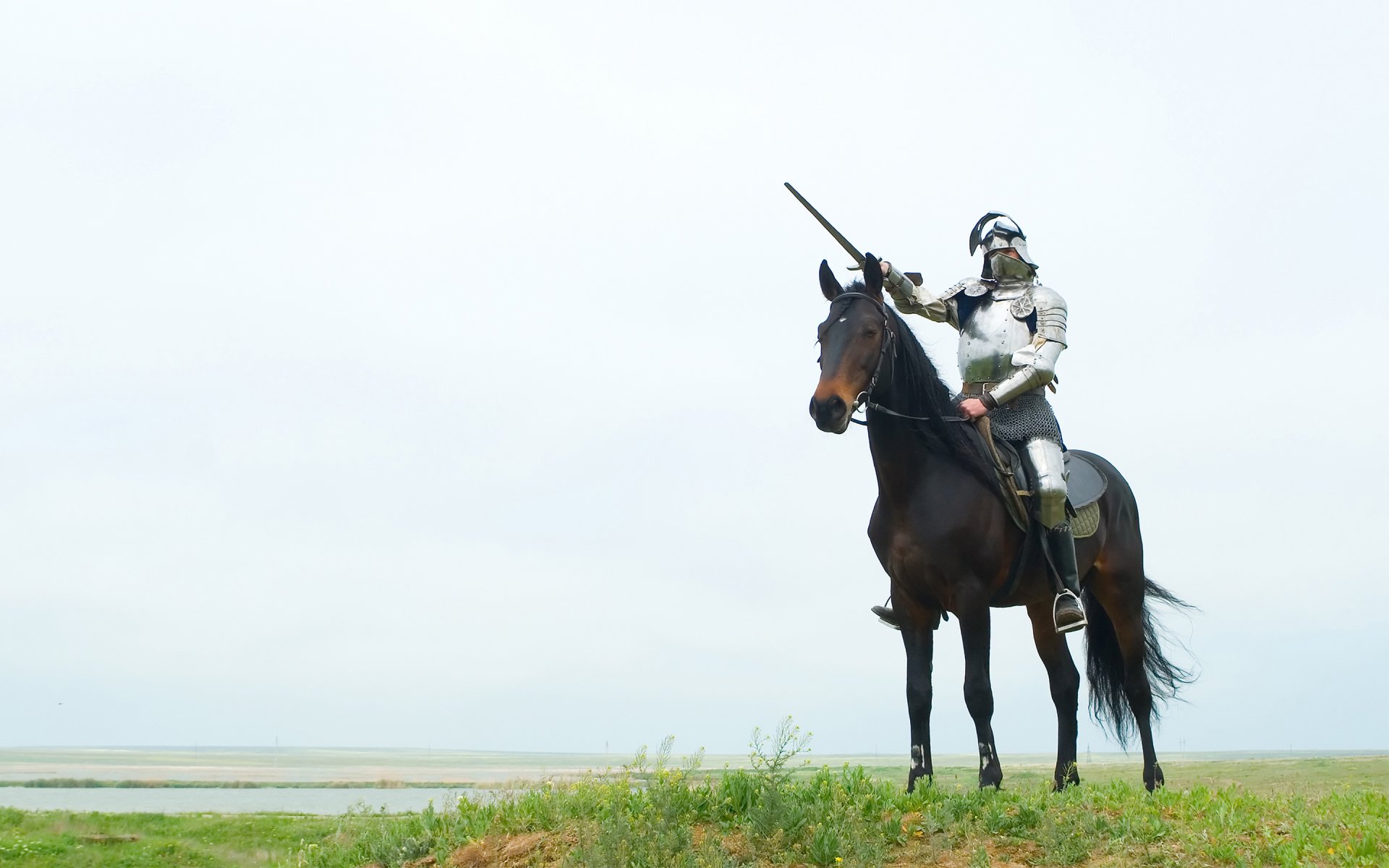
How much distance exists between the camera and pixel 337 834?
9.95 metres

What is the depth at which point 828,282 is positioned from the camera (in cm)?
828

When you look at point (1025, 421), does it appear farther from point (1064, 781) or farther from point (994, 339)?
point (1064, 781)

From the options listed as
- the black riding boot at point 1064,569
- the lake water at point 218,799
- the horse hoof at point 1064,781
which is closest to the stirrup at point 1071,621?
the black riding boot at point 1064,569

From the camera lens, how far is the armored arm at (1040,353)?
8.61 metres

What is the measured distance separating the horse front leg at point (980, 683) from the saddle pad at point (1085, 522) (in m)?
1.91

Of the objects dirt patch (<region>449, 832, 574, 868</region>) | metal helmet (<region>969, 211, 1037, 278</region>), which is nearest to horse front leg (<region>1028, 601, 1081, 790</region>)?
metal helmet (<region>969, 211, 1037, 278</region>)

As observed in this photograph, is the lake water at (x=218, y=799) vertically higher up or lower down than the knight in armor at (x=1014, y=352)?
lower down

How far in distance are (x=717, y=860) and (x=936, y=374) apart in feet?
13.9

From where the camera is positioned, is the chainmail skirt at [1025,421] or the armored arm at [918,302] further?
the armored arm at [918,302]

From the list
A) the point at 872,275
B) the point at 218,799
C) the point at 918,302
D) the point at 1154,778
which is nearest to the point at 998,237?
the point at 918,302

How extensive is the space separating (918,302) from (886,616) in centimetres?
296

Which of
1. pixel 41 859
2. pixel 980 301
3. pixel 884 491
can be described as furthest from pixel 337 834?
pixel 41 859

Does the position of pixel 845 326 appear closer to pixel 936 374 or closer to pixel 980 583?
pixel 936 374

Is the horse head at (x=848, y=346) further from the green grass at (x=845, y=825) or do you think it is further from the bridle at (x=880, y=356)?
the green grass at (x=845, y=825)
